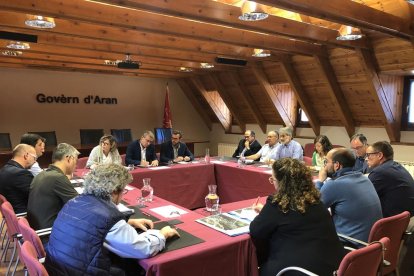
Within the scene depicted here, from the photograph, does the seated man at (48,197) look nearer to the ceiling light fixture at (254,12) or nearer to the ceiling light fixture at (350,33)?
the ceiling light fixture at (254,12)

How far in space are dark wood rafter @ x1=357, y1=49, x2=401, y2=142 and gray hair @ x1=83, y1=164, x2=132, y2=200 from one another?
442 cm

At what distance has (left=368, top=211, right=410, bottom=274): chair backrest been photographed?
2037mm

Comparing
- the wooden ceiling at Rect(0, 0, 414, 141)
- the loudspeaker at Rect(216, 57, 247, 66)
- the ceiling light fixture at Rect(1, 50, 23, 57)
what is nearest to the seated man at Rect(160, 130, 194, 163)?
the wooden ceiling at Rect(0, 0, 414, 141)

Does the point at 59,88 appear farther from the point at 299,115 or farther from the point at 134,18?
the point at 299,115

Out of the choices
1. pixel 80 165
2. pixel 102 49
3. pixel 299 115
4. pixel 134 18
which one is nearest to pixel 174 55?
pixel 102 49

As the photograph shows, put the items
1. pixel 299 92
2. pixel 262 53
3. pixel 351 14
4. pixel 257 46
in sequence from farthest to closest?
pixel 299 92 → pixel 262 53 → pixel 257 46 → pixel 351 14

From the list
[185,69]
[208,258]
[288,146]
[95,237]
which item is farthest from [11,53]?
[208,258]

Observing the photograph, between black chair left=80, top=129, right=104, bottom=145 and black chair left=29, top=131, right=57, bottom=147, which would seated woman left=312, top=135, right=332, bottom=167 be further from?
black chair left=29, top=131, right=57, bottom=147

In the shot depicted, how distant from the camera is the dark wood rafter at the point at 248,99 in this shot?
757 centimetres

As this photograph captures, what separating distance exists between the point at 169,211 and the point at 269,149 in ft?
9.75

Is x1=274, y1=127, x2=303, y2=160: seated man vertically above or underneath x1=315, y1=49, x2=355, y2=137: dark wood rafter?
underneath

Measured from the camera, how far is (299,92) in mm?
6492

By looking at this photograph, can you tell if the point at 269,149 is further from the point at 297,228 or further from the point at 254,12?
the point at 297,228

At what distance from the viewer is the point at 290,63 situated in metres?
6.23
